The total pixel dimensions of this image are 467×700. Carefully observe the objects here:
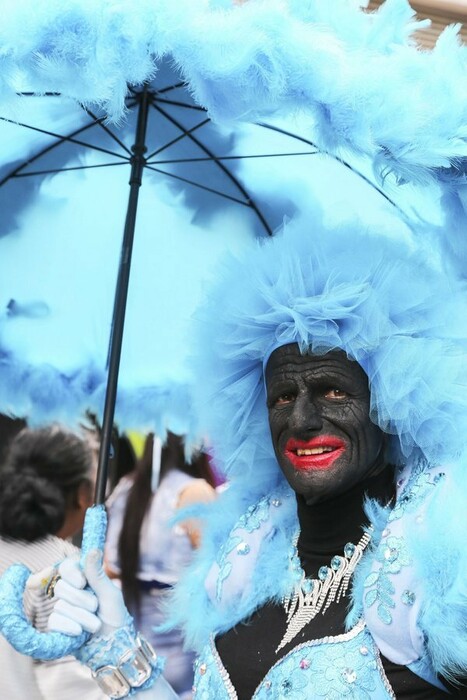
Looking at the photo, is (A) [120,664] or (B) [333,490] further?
(A) [120,664]

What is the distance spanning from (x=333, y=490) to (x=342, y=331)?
358mm

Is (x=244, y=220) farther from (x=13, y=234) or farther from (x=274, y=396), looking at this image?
(x=274, y=396)

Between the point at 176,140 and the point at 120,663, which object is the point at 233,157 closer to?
the point at 176,140

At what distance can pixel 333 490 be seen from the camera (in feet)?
6.16

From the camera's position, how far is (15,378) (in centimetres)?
328

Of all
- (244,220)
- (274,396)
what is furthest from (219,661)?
(244,220)

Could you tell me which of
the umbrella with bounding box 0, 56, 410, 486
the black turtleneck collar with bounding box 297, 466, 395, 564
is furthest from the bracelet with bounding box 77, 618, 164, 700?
the umbrella with bounding box 0, 56, 410, 486

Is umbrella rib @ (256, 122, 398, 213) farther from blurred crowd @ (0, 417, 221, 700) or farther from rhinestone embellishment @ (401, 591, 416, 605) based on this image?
blurred crowd @ (0, 417, 221, 700)

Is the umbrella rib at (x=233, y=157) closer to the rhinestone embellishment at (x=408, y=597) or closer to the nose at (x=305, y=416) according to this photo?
the nose at (x=305, y=416)

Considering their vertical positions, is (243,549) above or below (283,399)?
below

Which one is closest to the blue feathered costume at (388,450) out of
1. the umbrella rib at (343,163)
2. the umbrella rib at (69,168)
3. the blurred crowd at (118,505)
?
the umbrella rib at (343,163)

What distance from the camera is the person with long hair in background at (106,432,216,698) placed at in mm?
3879

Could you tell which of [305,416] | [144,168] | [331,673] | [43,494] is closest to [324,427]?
[305,416]

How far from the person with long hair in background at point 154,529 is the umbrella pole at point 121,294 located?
1.23 meters
